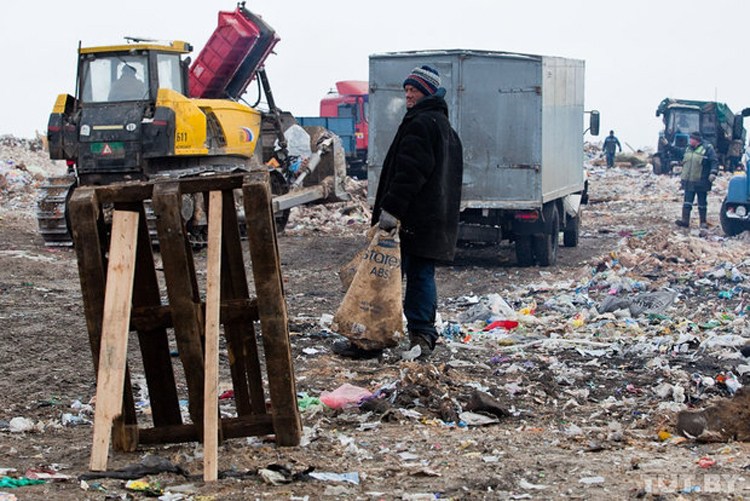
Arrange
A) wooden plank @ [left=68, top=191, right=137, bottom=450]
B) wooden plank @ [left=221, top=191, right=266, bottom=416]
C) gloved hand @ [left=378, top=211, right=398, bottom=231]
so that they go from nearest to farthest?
1. wooden plank @ [left=68, top=191, right=137, bottom=450]
2. wooden plank @ [left=221, top=191, right=266, bottom=416]
3. gloved hand @ [left=378, top=211, right=398, bottom=231]

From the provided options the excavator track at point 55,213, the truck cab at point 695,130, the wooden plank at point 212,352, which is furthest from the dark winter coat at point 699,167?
the wooden plank at point 212,352

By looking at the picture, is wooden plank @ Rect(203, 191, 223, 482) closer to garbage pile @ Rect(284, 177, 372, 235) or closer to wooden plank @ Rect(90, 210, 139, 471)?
wooden plank @ Rect(90, 210, 139, 471)

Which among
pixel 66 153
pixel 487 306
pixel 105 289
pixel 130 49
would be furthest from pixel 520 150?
Result: pixel 105 289

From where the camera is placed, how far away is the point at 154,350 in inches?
201

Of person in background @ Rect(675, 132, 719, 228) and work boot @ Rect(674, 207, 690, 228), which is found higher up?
person in background @ Rect(675, 132, 719, 228)

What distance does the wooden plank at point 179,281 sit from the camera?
15.4ft

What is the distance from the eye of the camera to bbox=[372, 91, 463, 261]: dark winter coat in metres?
7.46

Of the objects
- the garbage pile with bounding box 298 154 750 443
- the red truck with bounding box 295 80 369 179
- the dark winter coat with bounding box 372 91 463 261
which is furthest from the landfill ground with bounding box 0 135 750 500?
the red truck with bounding box 295 80 369 179

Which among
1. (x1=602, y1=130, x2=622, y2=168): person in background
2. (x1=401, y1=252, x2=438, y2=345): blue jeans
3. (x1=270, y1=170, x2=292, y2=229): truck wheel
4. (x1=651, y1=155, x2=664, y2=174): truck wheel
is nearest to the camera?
(x1=401, y1=252, x2=438, y2=345): blue jeans

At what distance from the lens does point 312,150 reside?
19.0 m

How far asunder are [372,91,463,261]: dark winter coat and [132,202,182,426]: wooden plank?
2.66 m

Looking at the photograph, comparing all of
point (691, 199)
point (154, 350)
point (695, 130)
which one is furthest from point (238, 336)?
point (695, 130)

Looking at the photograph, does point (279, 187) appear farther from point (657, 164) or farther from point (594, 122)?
point (657, 164)

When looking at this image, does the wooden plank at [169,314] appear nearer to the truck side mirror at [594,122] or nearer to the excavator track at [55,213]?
the excavator track at [55,213]
